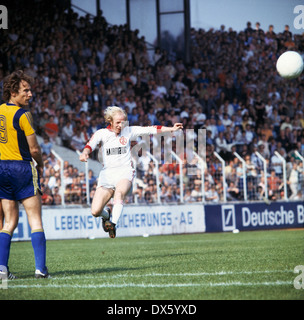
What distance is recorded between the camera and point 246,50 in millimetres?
29344

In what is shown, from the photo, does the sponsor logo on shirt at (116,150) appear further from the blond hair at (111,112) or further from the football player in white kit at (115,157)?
the blond hair at (111,112)

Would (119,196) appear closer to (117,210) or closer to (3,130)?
(117,210)

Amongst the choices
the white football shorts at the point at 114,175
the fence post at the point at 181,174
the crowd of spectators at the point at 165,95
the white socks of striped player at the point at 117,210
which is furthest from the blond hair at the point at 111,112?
the fence post at the point at 181,174

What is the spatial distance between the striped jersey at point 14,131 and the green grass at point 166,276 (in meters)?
1.44

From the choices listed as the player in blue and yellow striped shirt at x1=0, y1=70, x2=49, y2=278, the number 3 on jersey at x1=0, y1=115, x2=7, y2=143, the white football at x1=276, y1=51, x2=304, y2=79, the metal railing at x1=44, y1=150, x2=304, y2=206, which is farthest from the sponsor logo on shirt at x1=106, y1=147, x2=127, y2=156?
the metal railing at x1=44, y1=150, x2=304, y2=206

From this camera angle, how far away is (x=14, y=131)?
755cm

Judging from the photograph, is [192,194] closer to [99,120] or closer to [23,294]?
[99,120]

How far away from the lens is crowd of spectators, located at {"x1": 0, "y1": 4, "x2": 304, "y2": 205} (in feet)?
63.9

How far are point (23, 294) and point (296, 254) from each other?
495 centimetres

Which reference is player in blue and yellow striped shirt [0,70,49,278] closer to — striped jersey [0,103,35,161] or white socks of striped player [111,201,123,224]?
striped jersey [0,103,35,161]

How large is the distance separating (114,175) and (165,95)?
13545 mm

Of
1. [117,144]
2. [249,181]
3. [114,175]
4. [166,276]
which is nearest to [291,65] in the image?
[249,181]

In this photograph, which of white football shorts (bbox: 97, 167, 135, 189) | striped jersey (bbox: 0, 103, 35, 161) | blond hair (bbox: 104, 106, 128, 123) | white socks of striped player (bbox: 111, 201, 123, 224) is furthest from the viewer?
white football shorts (bbox: 97, 167, 135, 189)

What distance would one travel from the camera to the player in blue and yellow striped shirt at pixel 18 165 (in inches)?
298
